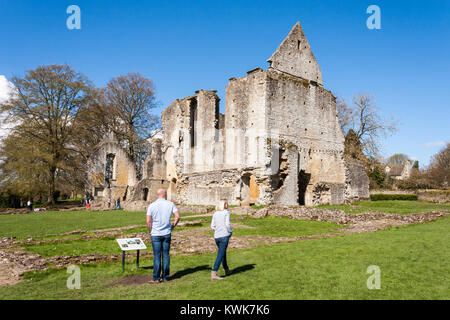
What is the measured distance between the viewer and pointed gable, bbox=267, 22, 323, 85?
25891 mm

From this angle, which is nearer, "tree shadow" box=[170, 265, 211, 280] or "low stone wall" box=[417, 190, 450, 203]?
"tree shadow" box=[170, 265, 211, 280]

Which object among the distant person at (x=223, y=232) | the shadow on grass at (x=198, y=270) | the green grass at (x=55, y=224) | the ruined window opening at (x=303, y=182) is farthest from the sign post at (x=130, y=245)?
the ruined window opening at (x=303, y=182)

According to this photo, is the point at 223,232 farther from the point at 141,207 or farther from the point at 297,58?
the point at 297,58

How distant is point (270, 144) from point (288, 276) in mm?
17402

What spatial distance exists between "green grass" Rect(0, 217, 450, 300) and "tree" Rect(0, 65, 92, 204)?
26037 millimetres

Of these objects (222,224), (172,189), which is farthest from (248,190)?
(222,224)

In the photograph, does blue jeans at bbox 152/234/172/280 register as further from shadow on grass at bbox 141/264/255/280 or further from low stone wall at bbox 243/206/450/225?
low stone wall at bbox 243/206/450/225

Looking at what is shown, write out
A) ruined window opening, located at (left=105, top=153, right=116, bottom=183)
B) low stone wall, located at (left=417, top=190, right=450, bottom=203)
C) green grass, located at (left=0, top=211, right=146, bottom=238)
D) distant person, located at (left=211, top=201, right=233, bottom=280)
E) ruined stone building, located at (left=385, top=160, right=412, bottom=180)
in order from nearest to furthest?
distant person, located at (left=211, top=201, right=233, bottom=280)
green grass, located at (left=0, top=211, right=146, bottom=238)
low stone wall, located at (left=417, top=190, right=450, bottom=203)
ruined window opening, located at (left=105, top=153, right=116, bottom=183)
ruined stone building, located at (left=385, top=160, right=412, bottom=180)

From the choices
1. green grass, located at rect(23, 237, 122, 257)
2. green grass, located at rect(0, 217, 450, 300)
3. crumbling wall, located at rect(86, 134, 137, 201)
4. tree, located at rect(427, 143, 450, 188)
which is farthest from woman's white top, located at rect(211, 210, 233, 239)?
tree, located at rect(427, 143, 450, 188)

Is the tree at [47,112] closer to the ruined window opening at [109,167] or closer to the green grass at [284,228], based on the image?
the ruined window opening at [109,167]

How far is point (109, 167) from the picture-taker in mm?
36969

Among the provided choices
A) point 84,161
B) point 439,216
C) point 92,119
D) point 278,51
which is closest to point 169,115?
point 92,119

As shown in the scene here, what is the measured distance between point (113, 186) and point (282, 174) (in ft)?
67.8

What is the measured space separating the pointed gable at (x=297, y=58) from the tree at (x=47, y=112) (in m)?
19.4
